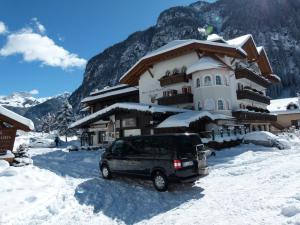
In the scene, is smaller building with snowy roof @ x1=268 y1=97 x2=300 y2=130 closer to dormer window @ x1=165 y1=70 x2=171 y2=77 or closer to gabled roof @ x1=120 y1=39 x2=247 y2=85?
gabled roof @ x1=120 y1=39 x2=247 y2=85

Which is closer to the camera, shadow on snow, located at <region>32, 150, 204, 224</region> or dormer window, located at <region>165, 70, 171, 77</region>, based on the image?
shadow on snow, located at <region>32, 150, 204, 224</region>

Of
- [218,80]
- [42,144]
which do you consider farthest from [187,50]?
[42,144]

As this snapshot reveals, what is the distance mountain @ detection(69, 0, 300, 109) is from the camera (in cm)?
11338

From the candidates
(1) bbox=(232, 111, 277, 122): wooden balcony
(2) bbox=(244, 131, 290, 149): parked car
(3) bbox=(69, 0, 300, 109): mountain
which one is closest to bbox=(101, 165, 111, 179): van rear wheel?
(2) bbox=(244, 131, 290, 149): parked car

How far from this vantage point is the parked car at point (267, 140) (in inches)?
931

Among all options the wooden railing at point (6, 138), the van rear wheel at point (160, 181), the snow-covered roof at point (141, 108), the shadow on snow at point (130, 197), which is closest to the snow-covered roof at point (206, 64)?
the snow-covered roof at point (141, 108)

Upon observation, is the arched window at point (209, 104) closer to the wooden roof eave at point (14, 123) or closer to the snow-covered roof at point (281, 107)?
the wooden roof eave at point (14, 123)

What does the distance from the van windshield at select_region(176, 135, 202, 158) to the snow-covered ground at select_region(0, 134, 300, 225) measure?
1.42m

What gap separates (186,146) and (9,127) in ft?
34.0

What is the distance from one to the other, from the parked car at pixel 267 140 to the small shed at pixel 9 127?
18784 mm

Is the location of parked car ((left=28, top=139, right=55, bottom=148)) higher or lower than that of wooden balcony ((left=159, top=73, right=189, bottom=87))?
lower

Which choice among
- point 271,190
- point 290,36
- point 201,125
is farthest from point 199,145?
point 290,36

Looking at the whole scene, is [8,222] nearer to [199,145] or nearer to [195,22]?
[199,145]

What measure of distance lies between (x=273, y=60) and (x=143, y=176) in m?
113
